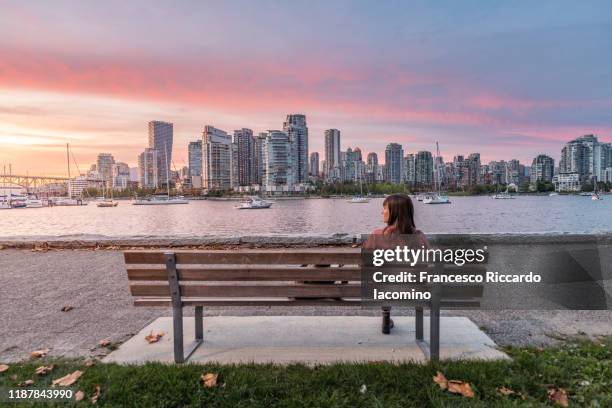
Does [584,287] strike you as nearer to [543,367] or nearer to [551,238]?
[543,367]

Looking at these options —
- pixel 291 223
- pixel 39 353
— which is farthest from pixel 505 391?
pixel 291 223

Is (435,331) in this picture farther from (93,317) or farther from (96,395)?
(93,317)

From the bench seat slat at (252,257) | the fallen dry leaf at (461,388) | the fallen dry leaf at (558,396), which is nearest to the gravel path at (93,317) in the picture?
the fallen dry leaf at (558,396)

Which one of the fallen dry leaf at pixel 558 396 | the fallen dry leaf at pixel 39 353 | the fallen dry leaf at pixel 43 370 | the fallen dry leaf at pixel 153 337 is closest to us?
the fallen dry leaf at pixel 558 396

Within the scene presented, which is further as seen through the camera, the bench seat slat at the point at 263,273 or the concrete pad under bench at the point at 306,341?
the concrete pad under bench at the point at 306,341

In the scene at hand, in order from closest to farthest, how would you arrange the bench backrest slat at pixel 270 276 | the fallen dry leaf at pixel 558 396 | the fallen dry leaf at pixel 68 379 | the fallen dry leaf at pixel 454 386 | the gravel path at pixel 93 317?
1. the fallen dry leaf at pixel 558 396
2. the fallen dry leaf at pixel 454 386
3. the fallen dry leaf at pixel 68 379
4. the bench backrest slat at pixel 270 276
5. the gravel path at pixel 93 317

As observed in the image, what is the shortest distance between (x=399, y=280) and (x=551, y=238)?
29.0ft

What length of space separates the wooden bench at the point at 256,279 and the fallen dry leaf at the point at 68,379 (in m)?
0.76

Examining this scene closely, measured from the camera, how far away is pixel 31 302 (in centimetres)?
586

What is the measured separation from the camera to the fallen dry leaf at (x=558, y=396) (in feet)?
9.46

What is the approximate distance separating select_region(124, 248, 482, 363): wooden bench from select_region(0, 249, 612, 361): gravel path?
1065mm

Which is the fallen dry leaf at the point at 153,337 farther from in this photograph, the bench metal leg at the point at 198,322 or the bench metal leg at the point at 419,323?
the bench metal leg at the point at 419,323

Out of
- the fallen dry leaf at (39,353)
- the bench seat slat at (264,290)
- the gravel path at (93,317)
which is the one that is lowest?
the gravel path at (93,317)

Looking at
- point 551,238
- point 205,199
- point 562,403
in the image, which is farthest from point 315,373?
point 205,199
